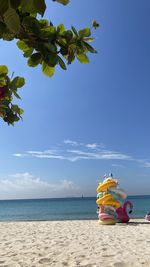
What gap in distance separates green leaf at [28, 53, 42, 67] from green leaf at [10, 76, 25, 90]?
0.13m

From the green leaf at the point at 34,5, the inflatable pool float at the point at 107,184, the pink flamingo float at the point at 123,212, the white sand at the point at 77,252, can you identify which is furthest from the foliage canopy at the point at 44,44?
the pink flamingo float at the point at 123,212

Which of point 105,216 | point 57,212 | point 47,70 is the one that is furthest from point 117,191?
point 57,212

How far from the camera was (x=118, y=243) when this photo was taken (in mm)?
8164

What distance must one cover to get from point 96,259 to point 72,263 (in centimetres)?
57

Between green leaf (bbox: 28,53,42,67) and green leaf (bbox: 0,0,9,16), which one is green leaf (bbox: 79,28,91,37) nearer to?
green leaf (bbox: 28,53,42,67)

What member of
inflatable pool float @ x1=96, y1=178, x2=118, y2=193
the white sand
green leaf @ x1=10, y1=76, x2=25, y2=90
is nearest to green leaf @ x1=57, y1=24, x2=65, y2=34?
green leaf @ x1=10, y1=76, x2=25, y2=90

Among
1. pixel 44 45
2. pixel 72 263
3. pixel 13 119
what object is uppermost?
pixel 44 45

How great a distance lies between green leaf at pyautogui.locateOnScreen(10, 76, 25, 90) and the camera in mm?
1449

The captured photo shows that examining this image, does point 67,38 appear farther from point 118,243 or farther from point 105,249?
point 118,243

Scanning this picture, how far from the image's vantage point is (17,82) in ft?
4.76

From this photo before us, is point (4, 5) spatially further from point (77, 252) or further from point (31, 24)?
point (77, 252)

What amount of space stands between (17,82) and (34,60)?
0.61 feet

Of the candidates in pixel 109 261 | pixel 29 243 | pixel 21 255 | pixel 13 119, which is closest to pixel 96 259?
pixel 109 261

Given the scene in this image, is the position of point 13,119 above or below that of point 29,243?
above
